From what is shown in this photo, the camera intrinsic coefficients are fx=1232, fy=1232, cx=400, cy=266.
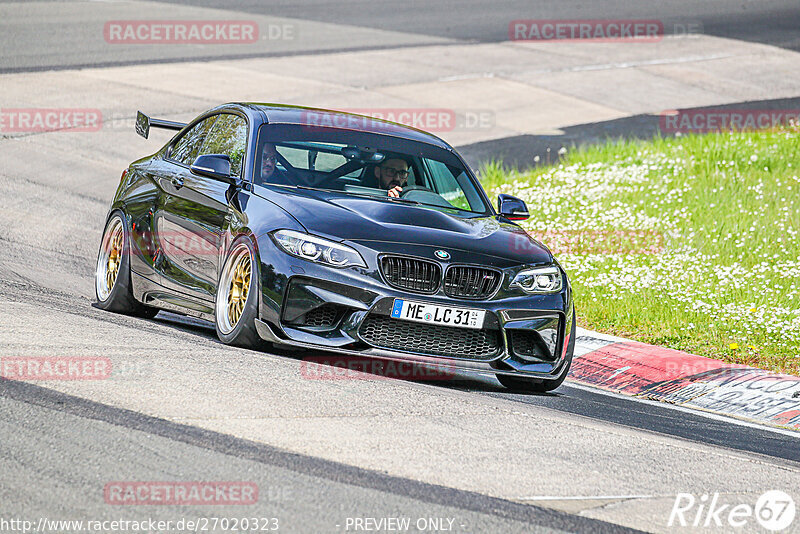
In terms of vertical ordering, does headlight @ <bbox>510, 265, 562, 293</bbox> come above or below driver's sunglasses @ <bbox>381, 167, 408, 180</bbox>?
below

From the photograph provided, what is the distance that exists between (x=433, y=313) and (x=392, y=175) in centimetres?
165

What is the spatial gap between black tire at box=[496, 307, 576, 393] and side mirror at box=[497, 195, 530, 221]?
93 centimetres

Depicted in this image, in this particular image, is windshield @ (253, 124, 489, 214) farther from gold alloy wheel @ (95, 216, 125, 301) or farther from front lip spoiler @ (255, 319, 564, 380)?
gold alloy wheel @ (95, 216, 125, 301)

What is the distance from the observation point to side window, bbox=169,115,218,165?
903 centimetres

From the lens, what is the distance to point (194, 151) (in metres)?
9.03

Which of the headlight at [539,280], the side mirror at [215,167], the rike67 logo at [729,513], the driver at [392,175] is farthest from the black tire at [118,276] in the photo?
the rike67 logo at [729,513]

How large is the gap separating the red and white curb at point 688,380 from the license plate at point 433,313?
222 cm

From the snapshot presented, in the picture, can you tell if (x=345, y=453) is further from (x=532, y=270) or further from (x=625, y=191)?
(x=625, y=191)

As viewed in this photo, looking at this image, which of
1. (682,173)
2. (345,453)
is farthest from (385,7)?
(345,453)

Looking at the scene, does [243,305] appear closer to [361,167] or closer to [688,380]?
[361,167]

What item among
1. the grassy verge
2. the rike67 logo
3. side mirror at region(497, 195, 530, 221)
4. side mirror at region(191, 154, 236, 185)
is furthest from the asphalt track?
the grassy verge

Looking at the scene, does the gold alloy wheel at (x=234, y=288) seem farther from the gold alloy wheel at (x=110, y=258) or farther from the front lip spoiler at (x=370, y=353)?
the gold alloy wheel at (x=110, y=258)

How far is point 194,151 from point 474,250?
2.67m

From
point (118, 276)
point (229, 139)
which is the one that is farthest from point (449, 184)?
point (118, 276)
